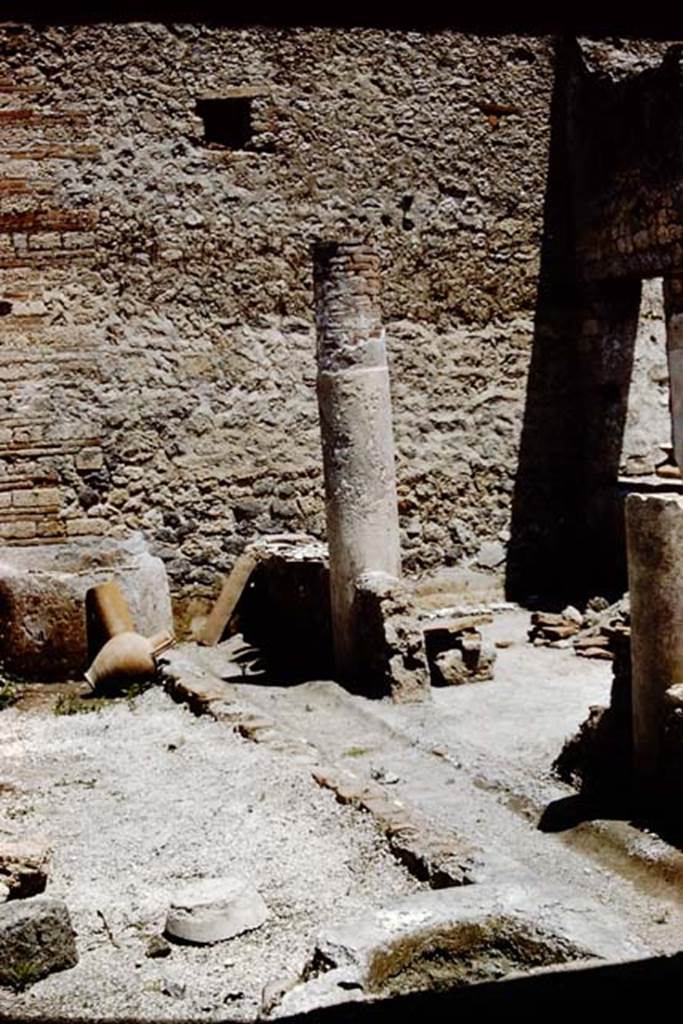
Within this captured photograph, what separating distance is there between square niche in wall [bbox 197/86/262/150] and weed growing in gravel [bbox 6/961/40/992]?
790 cm

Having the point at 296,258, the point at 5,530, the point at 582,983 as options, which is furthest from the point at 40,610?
the point at 582,983

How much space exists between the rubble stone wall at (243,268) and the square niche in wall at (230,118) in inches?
1.1

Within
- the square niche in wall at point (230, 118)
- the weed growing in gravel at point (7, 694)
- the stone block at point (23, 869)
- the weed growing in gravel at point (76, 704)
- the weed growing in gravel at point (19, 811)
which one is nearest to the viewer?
the stone block at point (23, 869)

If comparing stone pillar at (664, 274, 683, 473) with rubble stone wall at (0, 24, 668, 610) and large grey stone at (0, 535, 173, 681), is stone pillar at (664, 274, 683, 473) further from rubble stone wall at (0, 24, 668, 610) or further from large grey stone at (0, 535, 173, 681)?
large grey stone at (0, 535, 173, 681)

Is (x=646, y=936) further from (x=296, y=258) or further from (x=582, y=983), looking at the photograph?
(x=296, y=258)

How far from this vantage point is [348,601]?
8805 millimetres

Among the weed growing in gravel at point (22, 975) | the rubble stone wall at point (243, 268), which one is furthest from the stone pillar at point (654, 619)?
the rubble stone wall at point (243, 268)

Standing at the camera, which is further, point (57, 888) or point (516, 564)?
point (516, 564)

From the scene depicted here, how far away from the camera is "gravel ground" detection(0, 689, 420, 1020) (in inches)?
171

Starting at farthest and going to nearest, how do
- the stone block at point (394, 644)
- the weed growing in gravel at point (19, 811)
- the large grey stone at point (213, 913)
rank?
1. the stone block at point (394, 644)
2. the weed growing in gravel at point (19, 811)
3. the large grey stone at point (213, 913)

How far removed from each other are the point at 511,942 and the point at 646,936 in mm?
622

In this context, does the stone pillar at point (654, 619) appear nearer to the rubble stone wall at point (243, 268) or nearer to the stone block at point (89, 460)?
the rubble stone wall at point (243, 268)

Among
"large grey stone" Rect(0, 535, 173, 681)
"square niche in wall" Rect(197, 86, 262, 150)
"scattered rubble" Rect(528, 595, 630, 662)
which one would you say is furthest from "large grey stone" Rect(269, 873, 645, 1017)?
"square niche in wall" Rect(197, 86, 262, 150)

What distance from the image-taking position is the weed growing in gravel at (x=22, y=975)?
4379 millimetres
